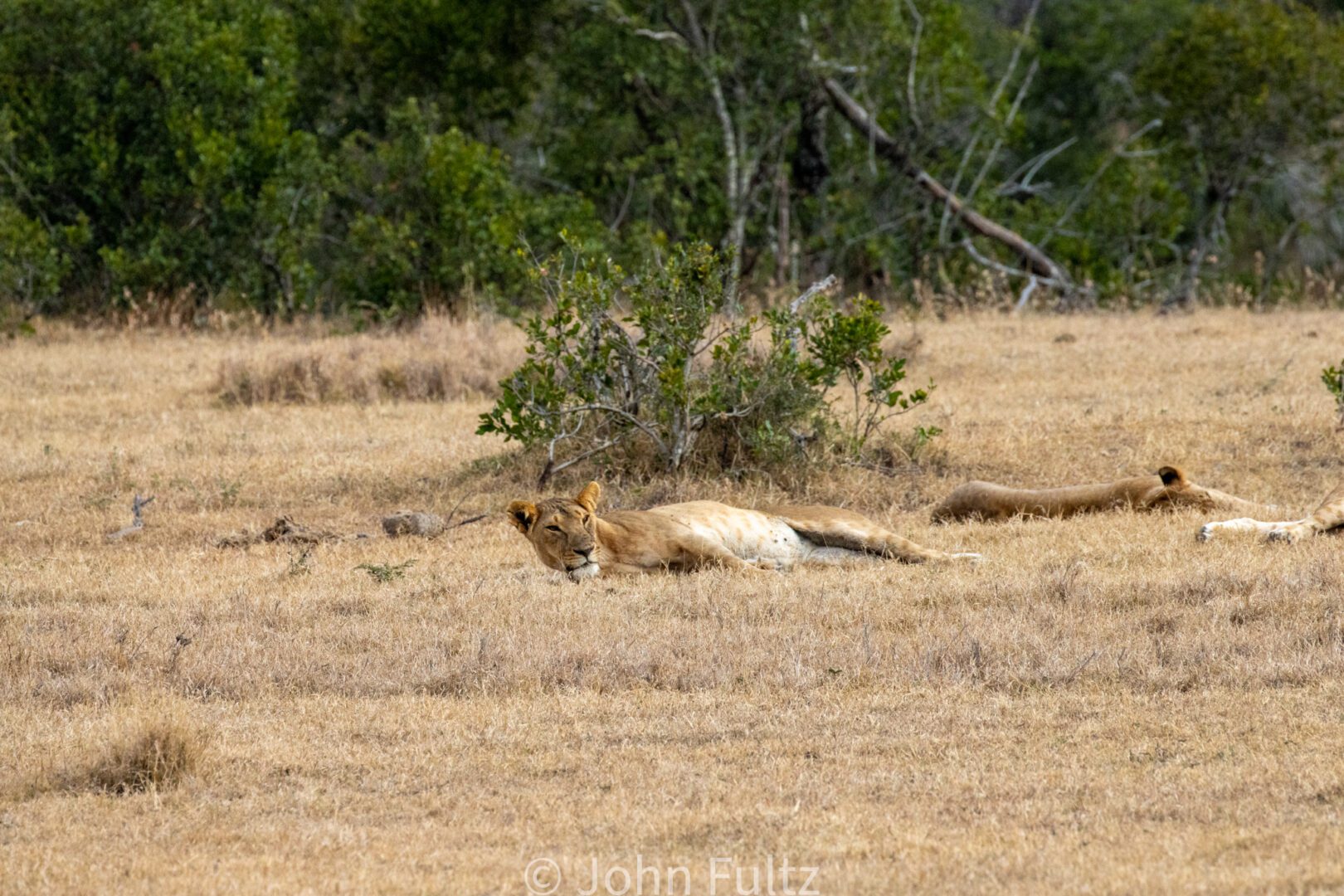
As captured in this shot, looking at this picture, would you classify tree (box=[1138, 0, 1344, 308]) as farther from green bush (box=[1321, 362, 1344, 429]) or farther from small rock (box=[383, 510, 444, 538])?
small rock (box=[383, 510, 444, 538])

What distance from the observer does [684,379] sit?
11.3 m

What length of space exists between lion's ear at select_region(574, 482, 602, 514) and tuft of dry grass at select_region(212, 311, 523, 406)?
6.52 metres

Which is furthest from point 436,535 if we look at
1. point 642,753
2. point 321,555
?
point 642,753

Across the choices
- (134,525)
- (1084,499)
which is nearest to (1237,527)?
(1084,499)

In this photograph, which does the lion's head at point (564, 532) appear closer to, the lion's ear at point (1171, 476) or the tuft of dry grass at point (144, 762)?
the tuft of dry grass at point (144, 762)

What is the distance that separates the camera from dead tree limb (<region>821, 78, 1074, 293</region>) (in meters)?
24.5

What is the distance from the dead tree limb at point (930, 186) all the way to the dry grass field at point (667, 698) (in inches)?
501

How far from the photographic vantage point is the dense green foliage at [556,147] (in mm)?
21406

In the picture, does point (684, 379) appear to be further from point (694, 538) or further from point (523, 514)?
point (523, 514)

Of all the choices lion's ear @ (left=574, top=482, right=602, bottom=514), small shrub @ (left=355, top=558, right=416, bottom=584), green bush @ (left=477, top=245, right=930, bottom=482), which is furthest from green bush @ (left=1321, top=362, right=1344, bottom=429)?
small shrub @ (left=355, top=558, right=416, bottom=584)

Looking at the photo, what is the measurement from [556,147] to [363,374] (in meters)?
10.8

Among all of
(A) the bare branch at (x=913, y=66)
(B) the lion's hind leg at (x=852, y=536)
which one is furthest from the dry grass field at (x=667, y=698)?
(A) the bare branch at (x=913, y=66)

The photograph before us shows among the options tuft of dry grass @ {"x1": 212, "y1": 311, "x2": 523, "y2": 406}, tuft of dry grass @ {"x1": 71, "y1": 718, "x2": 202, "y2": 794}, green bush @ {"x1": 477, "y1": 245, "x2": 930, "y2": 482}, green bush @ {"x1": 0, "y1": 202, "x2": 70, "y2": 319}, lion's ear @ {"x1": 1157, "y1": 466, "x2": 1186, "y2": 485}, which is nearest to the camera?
tuft of dry grass @ {"x1": 71, "y1": 718, "x2": 202, "y2": 794}

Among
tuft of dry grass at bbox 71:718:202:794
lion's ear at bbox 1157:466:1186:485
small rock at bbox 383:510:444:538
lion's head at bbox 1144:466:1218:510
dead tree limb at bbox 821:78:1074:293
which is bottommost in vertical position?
dead tree limb at bbox 821:78:1074:293
